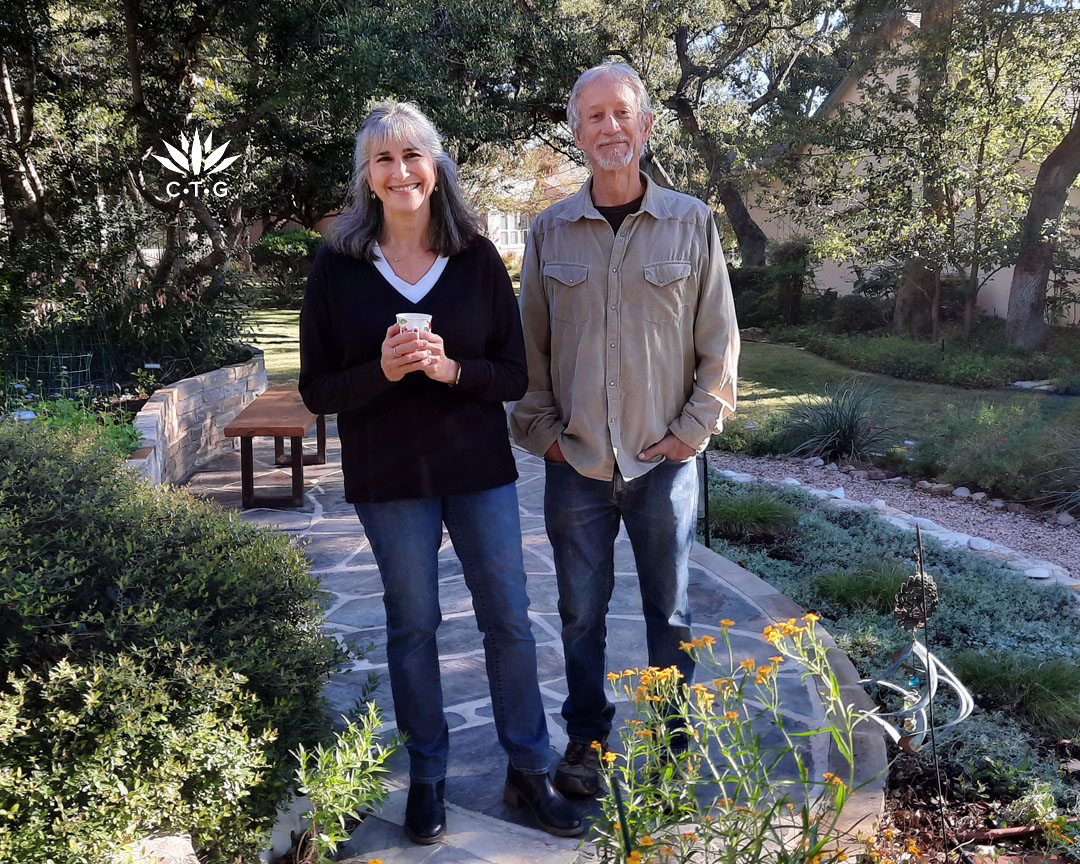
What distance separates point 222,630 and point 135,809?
547 mm

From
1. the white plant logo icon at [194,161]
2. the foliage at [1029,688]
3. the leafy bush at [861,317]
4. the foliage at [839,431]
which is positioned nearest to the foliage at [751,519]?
the foliage at [1029,688]

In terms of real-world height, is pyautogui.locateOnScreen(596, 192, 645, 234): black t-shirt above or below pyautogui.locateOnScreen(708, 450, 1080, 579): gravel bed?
above

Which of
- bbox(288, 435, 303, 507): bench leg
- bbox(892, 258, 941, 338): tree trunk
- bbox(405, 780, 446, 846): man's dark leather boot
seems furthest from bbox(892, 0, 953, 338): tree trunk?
bbox(405, 780, 446, 846): man's dark leather boot

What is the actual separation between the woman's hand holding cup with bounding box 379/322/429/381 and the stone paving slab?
935mm

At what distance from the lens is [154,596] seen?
246 cm

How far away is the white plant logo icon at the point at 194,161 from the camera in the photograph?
390 inches

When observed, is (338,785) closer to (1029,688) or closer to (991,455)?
(1029,688)

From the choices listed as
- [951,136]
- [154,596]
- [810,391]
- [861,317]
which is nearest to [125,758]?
[154,596]

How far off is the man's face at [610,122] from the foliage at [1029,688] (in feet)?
7.94

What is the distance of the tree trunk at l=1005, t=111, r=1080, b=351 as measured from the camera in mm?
12305

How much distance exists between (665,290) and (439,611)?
109cm

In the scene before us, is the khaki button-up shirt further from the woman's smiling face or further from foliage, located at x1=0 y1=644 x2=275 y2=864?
foliage, located at x1=0 y1=644 x2=275 y2=864

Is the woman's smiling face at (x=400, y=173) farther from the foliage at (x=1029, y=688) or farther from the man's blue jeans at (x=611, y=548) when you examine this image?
the foliage at (x=1029, y=688)

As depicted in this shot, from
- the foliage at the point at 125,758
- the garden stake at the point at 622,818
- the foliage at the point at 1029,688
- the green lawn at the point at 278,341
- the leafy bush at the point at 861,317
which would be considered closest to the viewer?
the garden stake at the point at 622,818
